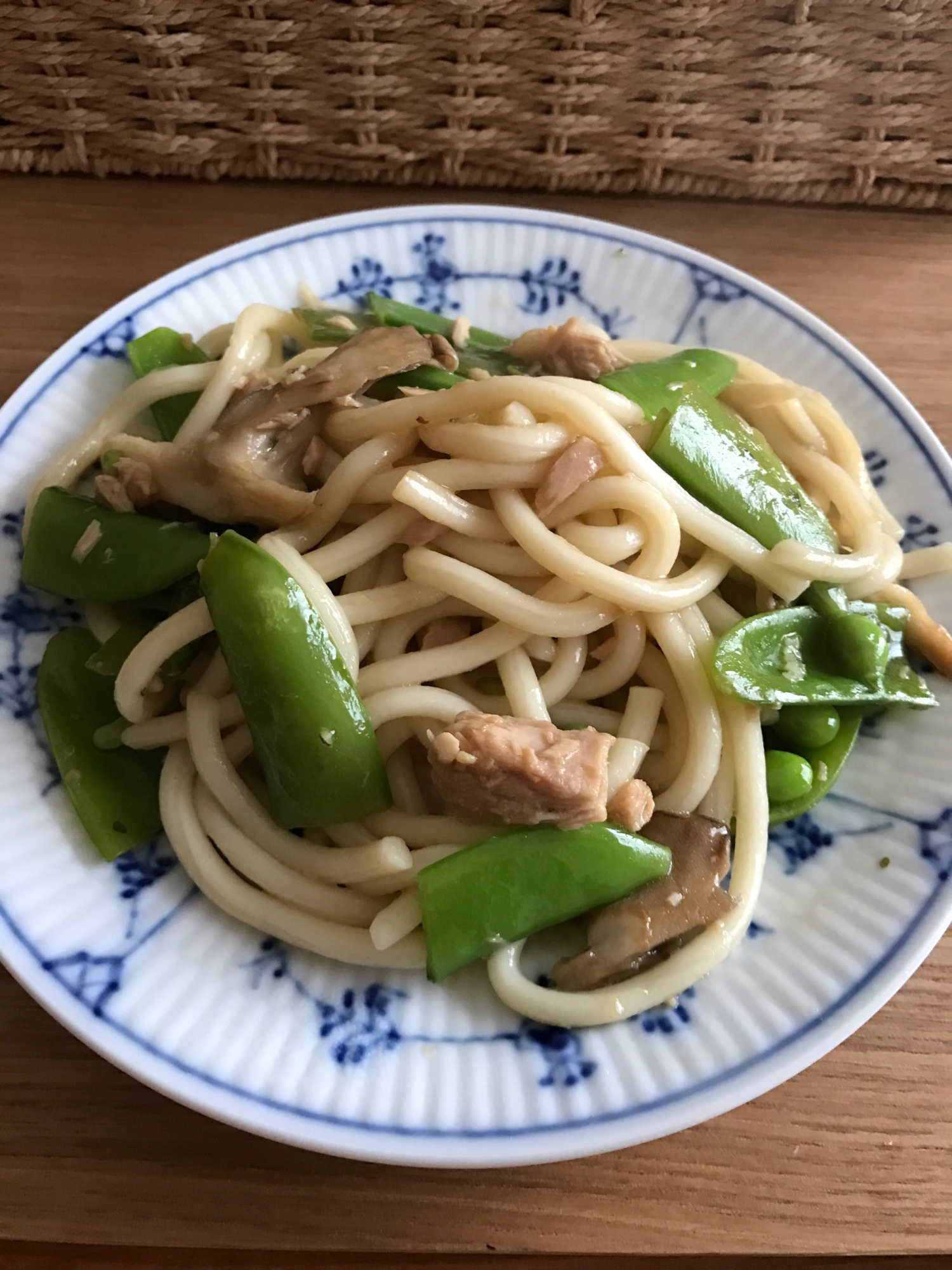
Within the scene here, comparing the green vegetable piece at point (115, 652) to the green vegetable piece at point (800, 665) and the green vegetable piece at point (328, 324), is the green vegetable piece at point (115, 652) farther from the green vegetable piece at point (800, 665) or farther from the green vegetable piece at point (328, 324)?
the green vegetable piece at point (800, 665)

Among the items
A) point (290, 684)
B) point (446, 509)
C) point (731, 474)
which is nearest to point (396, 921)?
point (290, 684)

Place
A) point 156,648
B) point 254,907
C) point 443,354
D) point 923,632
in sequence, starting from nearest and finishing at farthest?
point 254,907 → point 156,648 → point 923,632 → point 443,354

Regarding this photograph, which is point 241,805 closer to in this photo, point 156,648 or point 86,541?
point 156,648


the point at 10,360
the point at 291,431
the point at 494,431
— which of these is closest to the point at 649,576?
the point at 494,431

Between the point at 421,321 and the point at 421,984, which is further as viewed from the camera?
the point at 421,321

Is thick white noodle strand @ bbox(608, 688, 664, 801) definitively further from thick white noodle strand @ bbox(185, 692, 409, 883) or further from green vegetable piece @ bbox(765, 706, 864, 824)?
thick white noodle strand @ bbox(185, 692, 409, 883)

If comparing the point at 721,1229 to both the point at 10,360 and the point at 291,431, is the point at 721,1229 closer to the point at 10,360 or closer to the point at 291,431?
the point at 291,431

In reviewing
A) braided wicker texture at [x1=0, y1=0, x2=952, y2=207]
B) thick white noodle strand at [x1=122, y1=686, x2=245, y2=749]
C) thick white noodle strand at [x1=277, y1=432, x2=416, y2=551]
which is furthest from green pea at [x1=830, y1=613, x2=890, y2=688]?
braided wicker texture at [x1=0, y1=0, x2=952, y2=207]

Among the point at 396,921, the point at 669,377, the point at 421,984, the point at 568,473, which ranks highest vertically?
the point at 669,377
